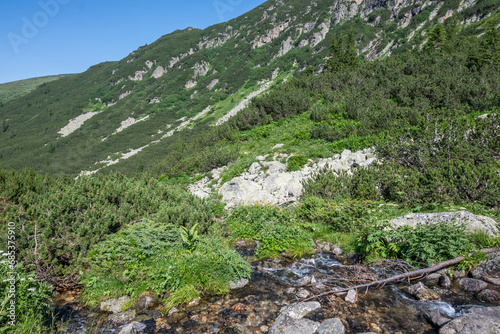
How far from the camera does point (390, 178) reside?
28.9 feet

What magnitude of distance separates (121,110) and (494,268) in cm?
10360

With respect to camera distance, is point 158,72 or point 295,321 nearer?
point 295,321

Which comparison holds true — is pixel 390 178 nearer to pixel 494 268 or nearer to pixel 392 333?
pixel 494 268

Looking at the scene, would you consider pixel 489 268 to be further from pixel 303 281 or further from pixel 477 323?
pixel 303 281

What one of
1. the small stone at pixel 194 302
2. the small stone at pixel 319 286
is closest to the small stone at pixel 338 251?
the small stone at pixel 319 286

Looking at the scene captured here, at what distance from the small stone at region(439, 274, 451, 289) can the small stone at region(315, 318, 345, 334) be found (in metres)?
2.37

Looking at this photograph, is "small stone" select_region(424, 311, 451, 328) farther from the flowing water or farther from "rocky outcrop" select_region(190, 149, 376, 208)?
"rocky outcrop" select_region(190, 149, 376, 208)

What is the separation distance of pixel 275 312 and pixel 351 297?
53.4 inches

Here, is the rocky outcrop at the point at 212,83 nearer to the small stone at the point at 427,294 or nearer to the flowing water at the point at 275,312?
the flowing water at the point at 275,312

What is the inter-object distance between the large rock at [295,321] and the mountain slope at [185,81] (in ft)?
137

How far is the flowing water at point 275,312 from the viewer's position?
4059 mm

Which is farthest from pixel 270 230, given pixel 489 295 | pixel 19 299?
pixel 19 299

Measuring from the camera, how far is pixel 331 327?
376 cm

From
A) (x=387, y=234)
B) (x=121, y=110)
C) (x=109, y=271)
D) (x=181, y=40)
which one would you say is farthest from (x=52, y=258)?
(x=181, y=40)
